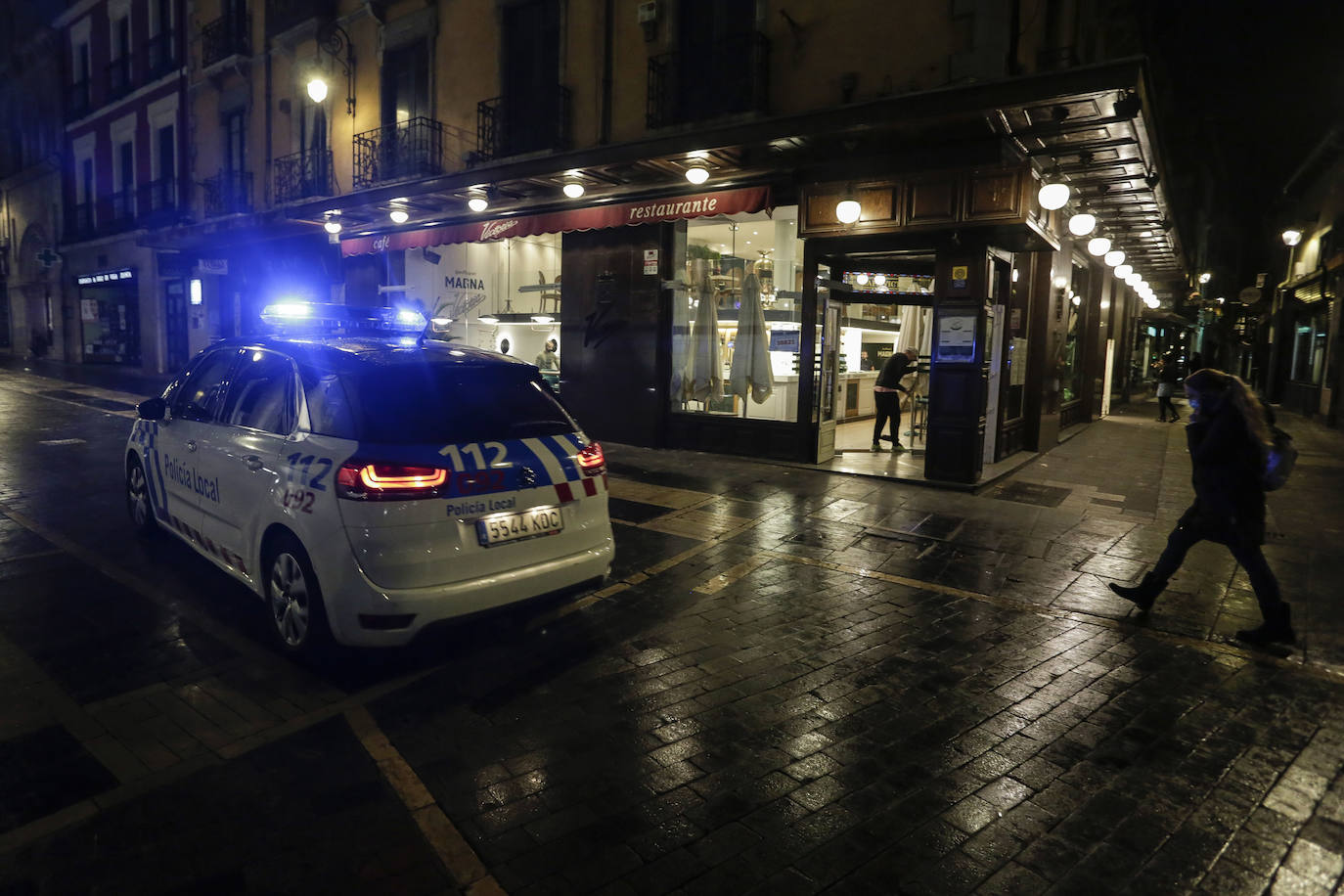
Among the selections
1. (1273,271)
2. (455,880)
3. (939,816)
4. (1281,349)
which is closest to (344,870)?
(455,880)

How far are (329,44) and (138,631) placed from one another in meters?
15.1

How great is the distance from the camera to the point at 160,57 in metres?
22.2

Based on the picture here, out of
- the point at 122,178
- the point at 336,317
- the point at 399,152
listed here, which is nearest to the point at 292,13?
the point at 399,152

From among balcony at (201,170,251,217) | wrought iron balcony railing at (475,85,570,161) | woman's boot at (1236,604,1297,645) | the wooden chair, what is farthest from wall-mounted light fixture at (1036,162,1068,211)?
balcony at (201,170,251,217)

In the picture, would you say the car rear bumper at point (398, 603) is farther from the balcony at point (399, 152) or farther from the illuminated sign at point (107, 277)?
the illuminated sign at point (107, 277)

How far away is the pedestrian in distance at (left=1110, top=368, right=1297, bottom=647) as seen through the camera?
475 centimetres

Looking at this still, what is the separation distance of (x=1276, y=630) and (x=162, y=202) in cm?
2650

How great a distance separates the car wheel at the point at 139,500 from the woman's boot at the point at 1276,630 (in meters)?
7.83

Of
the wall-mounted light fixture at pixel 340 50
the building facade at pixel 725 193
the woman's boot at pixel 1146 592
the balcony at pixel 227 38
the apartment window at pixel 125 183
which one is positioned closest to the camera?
the woman's boot at pixel 1146 592

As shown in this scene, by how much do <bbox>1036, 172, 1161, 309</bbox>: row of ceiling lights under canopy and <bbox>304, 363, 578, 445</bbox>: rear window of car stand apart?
273 inches

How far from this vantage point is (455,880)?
2615mm

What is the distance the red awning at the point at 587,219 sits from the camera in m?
10.6

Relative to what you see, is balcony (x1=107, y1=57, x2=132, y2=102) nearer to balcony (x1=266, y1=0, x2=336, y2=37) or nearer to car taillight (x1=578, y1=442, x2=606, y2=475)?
balcony (x1=266, y1=0, x2=336, y2=37)

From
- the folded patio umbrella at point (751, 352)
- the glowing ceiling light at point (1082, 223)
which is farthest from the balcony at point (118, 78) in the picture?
the glowing ceiling light at point (1082, 223)
